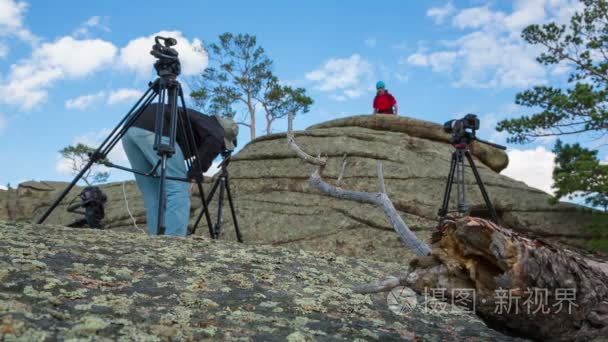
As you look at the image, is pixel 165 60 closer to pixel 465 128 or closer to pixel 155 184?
pixel 155 184

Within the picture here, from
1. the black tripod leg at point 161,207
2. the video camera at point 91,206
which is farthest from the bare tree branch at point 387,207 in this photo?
the video camera at point 91,206

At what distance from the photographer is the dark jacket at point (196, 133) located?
6.30 m

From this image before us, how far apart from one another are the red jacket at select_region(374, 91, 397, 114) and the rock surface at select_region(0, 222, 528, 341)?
51.2 ft

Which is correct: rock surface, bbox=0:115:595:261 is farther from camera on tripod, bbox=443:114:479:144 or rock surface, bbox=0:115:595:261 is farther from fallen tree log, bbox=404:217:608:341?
fallen tree log, bbox=404:217:608:341

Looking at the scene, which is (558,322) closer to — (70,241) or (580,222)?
(70,241)

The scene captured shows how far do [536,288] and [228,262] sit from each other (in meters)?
2.30

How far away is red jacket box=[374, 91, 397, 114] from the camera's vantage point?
1948 cm

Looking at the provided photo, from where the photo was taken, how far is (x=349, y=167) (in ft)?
48.8

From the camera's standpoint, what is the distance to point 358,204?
13664mm

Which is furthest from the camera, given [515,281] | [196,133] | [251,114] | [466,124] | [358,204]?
[251,114]

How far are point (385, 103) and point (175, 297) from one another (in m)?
17.5

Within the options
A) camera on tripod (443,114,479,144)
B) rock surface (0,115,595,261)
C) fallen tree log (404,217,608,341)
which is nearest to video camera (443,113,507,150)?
camera on tripod (443,114,479,144)

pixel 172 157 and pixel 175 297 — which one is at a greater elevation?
pixel 172 157

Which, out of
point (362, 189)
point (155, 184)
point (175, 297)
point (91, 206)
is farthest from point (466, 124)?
point (91, 206)
